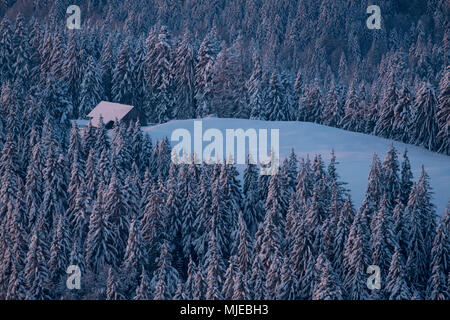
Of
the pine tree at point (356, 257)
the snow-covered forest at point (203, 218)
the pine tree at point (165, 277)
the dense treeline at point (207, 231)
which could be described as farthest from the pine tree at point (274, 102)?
the pine tree at point (356, 257)

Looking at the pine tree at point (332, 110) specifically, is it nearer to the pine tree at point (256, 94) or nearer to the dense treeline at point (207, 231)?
the pine tree at point (256, 94)

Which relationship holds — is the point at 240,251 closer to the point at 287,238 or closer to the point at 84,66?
the point at 287,238

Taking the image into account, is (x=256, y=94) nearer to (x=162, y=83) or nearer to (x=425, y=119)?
(x=162, y=83)

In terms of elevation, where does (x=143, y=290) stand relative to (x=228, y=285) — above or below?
below

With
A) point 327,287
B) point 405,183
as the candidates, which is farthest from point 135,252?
point 405,183

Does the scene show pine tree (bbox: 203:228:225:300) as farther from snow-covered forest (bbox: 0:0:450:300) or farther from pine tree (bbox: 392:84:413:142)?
pine tree (bbox: 392:84:413:142)

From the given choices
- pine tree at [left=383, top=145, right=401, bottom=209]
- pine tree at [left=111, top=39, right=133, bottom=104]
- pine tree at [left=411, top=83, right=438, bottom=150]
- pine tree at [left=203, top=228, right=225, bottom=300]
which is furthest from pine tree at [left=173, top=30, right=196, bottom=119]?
pine tree at [left=203, top=228, right=225, bottom=300]
